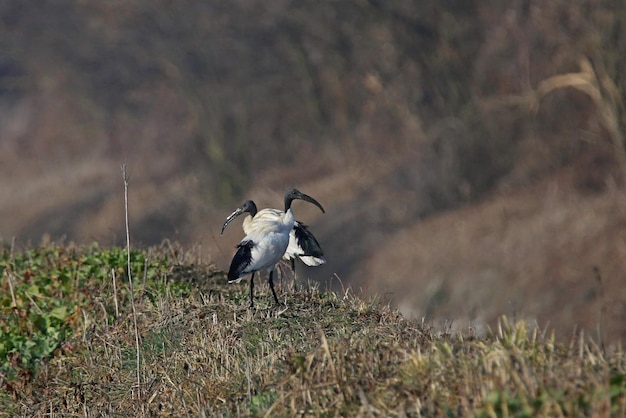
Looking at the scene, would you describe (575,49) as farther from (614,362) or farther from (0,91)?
(0,91)

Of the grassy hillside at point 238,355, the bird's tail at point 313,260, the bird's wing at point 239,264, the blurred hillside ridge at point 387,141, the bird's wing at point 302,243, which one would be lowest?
the grassy hillside at point 238,355

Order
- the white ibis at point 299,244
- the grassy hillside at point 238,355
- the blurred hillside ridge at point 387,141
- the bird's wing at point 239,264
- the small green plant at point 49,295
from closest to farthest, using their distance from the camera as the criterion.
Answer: the grassy hillside at point 238,355
the bird's wing at point 239,264
the small green plant at point 49,295
the white ibis at point 299,244
the blurred hillside ridge at point 387,141

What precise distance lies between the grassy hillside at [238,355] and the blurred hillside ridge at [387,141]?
947 centimetres

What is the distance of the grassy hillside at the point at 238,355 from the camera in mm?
5789

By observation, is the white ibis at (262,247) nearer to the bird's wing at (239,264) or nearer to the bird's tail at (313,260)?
the bird's wing at (239,264)

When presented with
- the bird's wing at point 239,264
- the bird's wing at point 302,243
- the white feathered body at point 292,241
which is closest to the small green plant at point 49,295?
the bird's wing at point 239,264

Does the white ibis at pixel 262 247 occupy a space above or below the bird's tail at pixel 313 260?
below

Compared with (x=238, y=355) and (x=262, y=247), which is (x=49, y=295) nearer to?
(x=262, y=247)

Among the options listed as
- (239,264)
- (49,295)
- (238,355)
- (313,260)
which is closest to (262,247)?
(239,264)

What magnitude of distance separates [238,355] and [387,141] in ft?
75.3

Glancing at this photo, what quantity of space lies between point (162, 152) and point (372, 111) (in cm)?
831

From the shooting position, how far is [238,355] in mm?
8492

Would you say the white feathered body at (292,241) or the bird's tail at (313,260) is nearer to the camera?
the white feathered body at (292,241)

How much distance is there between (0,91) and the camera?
4688cm
